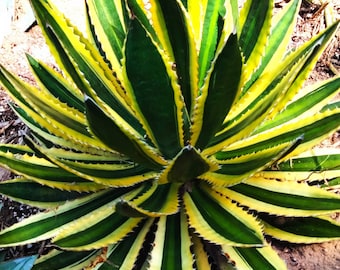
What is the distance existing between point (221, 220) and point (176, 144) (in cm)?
20

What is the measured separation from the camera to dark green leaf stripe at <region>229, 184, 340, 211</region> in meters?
1.38

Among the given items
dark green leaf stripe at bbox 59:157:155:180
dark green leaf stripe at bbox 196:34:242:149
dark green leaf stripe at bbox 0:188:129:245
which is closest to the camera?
dark green leaf stripe at bbox 196:34:242:149

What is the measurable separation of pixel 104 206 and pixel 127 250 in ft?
0.41

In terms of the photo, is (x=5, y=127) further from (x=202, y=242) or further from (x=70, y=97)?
(x=202, y=242)

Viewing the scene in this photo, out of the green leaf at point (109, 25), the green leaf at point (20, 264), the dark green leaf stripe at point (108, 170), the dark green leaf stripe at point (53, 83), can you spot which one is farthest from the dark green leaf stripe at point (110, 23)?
the green leaf at point (20, 264)

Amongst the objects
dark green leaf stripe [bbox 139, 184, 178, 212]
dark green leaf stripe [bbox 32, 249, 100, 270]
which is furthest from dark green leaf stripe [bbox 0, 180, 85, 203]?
dark green leaf stripe [bbox 139, 184, 178, 212]

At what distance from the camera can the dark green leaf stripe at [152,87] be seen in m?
1.16

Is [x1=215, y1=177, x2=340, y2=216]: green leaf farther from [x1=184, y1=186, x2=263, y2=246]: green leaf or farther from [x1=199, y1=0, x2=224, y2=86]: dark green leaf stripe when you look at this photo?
[x1=199, y1=0, x2=224, y2=86]: dark green leaf stripe

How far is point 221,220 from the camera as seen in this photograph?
53.2 inches

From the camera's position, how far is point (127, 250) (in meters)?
1.47

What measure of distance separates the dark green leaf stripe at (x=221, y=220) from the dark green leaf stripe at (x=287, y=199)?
0.08 metres

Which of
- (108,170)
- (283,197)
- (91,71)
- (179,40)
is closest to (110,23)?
(91,71)

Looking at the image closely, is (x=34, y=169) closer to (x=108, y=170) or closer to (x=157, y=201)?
(x=108, y=170)

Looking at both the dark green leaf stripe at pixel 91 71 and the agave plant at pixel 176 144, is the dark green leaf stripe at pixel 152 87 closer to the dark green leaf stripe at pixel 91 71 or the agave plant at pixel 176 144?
the agave plant at pixel 176 144
